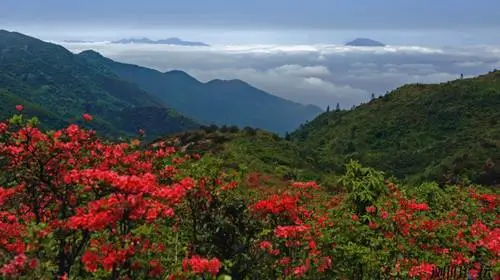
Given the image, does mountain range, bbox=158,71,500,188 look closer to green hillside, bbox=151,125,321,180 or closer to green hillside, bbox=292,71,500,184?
green hillside, bbox=292,71,500,184

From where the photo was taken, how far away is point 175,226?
38.4 ft

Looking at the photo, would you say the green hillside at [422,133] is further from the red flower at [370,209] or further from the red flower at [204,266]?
the red flower at [204,266]

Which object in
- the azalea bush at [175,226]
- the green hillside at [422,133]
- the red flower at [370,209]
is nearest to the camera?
the azalea bush at [175,226]

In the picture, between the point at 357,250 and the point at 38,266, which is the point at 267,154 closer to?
the point at 357,250

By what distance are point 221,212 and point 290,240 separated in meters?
1.67

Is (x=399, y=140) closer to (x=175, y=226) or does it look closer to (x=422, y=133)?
(x=422, y=133)

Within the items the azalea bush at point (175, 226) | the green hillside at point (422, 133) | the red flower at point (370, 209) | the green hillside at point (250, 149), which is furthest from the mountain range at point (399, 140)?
the azalea bush at point (175, 226)

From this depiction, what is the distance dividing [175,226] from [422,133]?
9522 cm

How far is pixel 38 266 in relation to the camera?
7.36m

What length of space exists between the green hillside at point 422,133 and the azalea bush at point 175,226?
167 ft

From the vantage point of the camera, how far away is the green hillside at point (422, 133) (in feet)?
234

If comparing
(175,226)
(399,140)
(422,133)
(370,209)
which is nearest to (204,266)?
(175,226)

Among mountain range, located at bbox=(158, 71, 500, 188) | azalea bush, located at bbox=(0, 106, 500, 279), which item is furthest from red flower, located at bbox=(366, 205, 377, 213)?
mountain range, located at bbox=(158, 71, 500, 188)

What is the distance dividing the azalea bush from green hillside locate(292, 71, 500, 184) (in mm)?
50939
